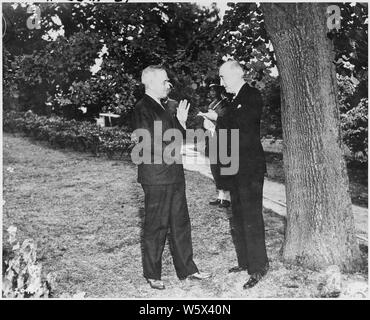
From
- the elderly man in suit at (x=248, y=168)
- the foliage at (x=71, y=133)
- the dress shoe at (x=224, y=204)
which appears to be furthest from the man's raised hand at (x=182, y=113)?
the foliage at (x=71, y=133)

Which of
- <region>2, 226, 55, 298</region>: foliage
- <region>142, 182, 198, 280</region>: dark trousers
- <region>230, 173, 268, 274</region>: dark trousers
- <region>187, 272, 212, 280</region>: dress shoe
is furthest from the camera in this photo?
<region>187, 272, 212, 280</region>: dress shoe

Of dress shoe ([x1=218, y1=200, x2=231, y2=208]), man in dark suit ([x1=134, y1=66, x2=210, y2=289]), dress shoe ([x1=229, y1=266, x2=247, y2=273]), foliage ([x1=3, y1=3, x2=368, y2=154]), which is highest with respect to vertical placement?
foliage ([x1=3, y1=3, x2=368, y2=154])

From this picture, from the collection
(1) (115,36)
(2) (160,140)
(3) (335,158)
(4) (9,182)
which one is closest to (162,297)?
(2) (160,140)

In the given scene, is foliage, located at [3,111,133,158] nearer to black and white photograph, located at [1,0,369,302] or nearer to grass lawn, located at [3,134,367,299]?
grass lawn, located at [3,134,367,299]

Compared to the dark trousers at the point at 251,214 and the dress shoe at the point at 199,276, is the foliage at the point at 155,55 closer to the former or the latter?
the dark trousers at the point at 251,214

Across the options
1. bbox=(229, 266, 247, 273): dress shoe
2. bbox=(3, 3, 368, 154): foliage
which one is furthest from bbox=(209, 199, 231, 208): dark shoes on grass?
bbox=(229, 266, 247, 273): dress shoe

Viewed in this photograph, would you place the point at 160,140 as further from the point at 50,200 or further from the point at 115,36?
the point at 50,200

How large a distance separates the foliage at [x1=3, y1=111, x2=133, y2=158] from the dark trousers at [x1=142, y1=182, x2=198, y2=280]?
17.2 feet

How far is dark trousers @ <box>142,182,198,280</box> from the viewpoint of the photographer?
4.20 m

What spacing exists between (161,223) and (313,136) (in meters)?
1.91

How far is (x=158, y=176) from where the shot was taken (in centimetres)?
Result: 413

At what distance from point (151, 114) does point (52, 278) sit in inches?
73.1

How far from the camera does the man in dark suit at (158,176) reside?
411 centimetres

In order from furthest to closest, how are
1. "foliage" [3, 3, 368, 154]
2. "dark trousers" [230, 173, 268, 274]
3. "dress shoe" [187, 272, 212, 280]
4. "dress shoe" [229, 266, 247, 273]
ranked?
1. "foliage" [3, 3, 368, 154]
2. "dress shoe" [229, 266, 247, 273]
3. "dress shoe" [187, 272, 212, 280]
4. "dark trousers" [230, 173, 268, 274]
